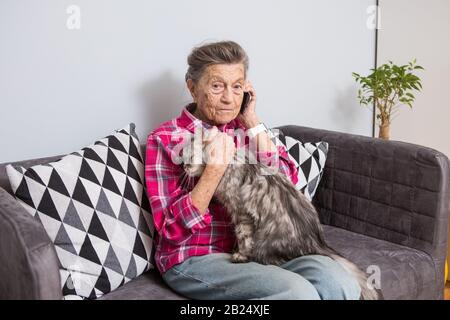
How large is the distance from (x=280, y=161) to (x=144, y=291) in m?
0.68

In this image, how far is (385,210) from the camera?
2.10 meters

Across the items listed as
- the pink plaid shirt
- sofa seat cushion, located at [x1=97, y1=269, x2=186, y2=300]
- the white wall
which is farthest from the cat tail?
the white wall

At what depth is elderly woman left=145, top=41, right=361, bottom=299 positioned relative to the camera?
1509 mm

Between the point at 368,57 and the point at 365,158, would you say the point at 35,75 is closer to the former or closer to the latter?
the point at 365,158

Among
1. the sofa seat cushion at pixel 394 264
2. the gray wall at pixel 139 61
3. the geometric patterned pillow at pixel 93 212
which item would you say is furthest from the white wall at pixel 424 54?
the geometric patterned pillow at pixel 93 212

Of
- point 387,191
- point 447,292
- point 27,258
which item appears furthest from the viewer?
point 447,292

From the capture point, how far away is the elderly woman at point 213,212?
Result: 151 cm

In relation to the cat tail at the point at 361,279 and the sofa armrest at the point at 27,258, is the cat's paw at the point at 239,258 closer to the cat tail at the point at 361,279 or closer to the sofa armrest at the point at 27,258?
the cat tail at the point at 361,279

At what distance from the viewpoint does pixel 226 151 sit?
1.67m

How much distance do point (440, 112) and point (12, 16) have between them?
223cm

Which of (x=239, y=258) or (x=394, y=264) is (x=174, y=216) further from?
(x=394, y=264)


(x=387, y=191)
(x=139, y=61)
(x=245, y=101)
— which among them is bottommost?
(x=387, y=191)

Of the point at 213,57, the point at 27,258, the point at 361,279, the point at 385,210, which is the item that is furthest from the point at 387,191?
the point at 27,258
